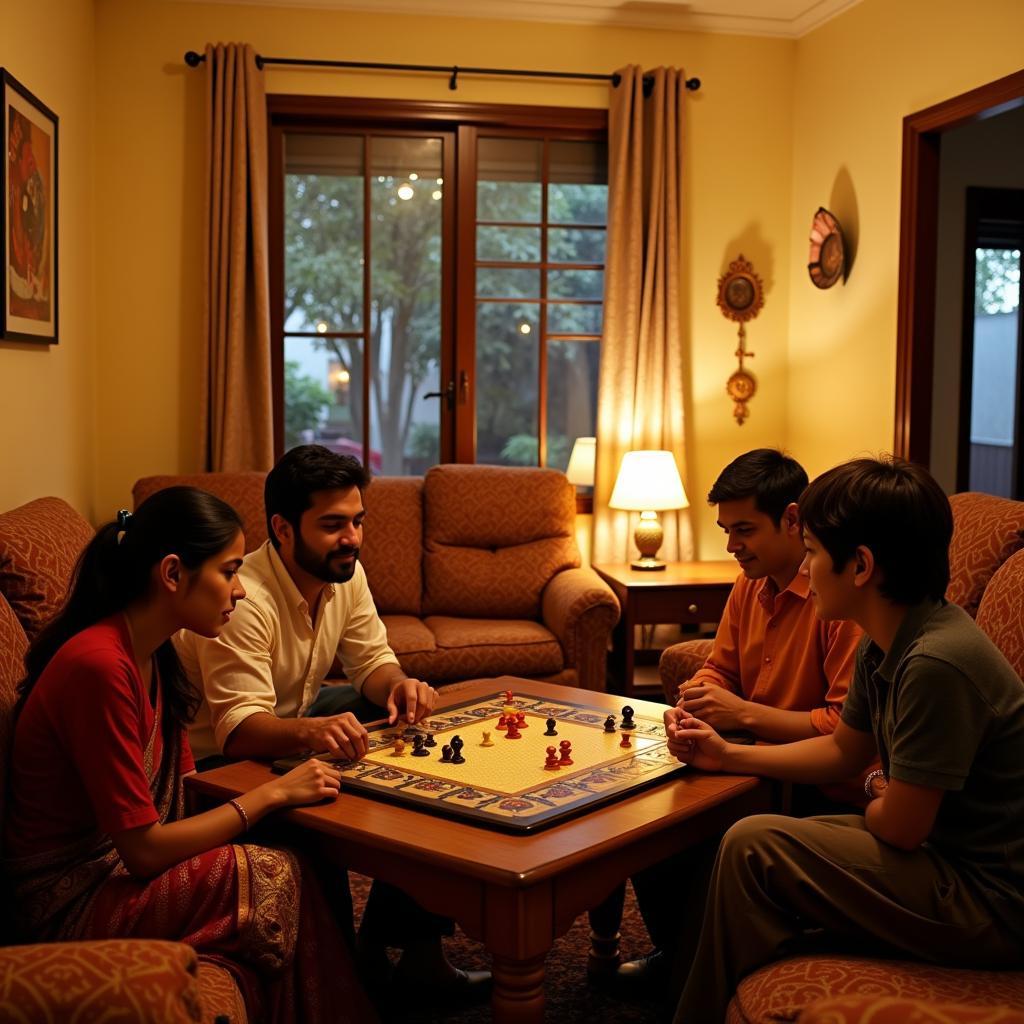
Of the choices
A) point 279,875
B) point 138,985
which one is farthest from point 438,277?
point 138,985

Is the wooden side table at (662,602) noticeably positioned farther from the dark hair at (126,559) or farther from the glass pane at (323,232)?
the dark hair at (126,559)

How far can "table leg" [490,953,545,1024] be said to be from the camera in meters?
1.67

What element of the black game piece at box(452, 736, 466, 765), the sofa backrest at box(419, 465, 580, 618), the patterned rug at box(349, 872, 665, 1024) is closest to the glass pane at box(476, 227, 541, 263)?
the sofa backrest at box(419, 465, 580, 618)

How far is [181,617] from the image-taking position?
1.90m

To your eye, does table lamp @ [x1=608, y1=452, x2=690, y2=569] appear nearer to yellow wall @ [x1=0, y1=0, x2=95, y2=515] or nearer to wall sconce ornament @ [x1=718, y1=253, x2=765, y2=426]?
wall sconce ornament @ [x1=718, y1=253, x2=765, y2=426]

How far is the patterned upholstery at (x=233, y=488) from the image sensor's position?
169 inches

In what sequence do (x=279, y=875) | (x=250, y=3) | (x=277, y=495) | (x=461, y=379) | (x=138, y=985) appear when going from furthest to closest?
(x=461, y=379) → (x=250, y=3) → (x=277, y=495) → (x=279, y=875) → (x=138, y=985)

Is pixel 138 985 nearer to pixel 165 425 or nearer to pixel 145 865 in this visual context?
pixel 145 865

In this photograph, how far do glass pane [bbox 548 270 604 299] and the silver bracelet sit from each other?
3343 mm

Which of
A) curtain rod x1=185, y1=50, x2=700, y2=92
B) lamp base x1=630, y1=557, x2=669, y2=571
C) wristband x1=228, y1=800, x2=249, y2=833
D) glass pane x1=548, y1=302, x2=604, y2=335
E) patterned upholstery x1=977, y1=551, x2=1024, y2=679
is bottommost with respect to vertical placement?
wristband x1=228, y1=800, x2=249, y2=833

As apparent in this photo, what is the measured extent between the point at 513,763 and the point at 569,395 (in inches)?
130

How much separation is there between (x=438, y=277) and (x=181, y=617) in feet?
11.1

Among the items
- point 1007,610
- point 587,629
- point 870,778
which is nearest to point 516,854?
point 870,778

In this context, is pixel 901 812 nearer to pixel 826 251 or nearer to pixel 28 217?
pixel 28 217
